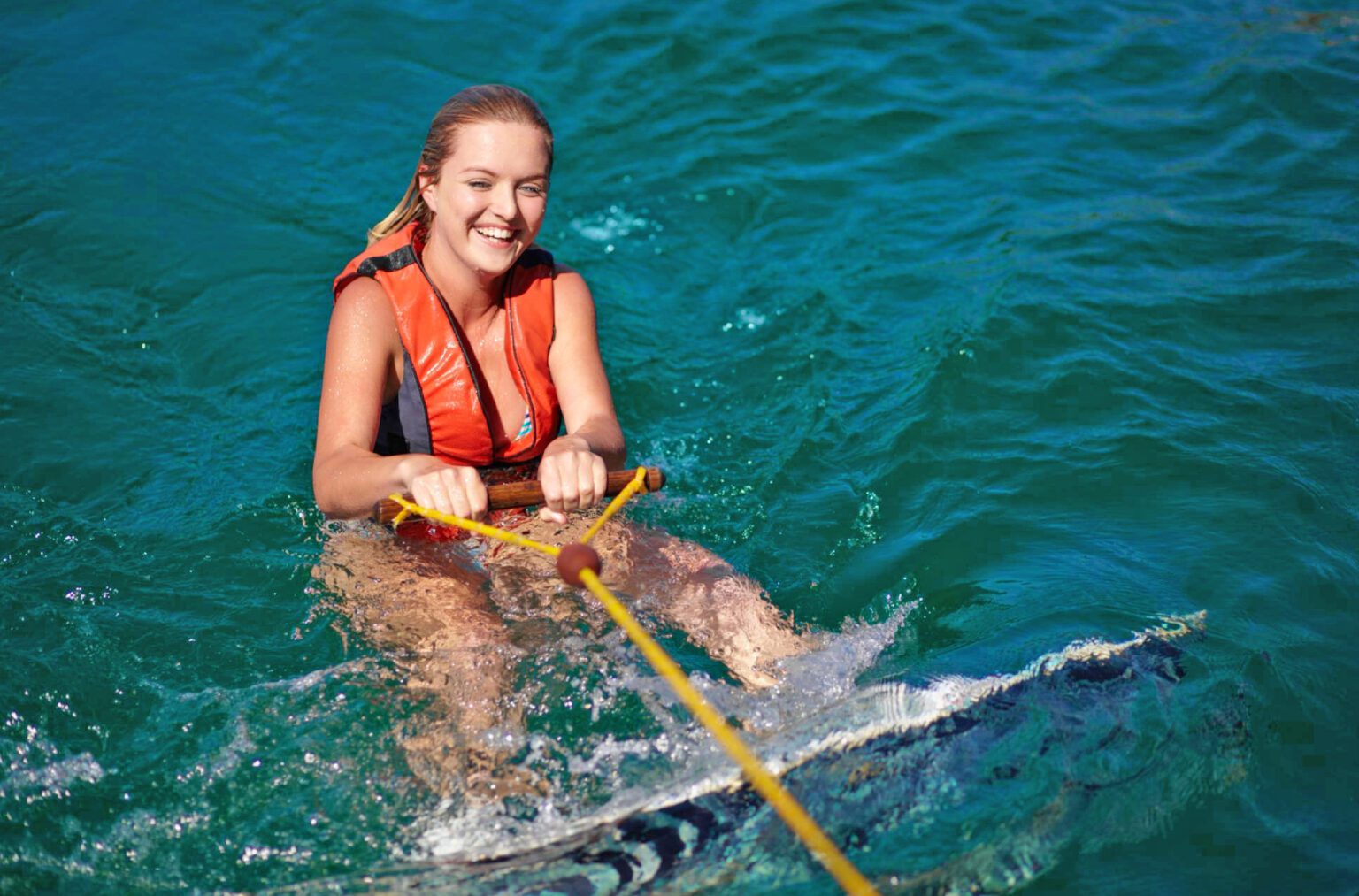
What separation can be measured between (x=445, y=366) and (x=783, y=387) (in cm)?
191

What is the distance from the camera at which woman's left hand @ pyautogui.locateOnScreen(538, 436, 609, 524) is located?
3.17 meters

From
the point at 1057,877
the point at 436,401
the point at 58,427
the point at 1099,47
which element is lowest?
the point at 1057,877

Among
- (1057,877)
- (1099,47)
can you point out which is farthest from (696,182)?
(1057,877)

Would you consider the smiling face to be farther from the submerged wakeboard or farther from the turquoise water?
the submerged wakeboard

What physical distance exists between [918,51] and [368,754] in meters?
6.47

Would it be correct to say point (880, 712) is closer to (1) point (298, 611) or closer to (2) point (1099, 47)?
(1) point (298, 611)

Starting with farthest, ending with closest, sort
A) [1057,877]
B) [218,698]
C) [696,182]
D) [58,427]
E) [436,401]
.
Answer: [696,182] → [58,427] → [436,401] → [218,698] → [1057,877]

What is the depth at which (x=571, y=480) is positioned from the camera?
318 centimetres

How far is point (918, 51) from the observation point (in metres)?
8.22

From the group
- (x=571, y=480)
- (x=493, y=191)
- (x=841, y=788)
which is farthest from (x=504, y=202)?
(x=841, y=788)

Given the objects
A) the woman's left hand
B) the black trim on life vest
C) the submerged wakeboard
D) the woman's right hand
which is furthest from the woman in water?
the submerged wakeboard

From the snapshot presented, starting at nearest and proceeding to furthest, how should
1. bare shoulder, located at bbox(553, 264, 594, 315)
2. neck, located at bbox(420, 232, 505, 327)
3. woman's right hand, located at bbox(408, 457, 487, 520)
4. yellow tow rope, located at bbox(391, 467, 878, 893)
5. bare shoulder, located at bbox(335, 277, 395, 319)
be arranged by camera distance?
yellow tow rope, located at bbox(391, 467, 878, 893) < woman's right hand, located at bbox(408, 457, 487, 520) < bare shoulder, located at bbox(335, 277, 395, 319) < neck, located at bbox(420, 232, 505, 327) < bare shoulder, located at bbox(553, 264, 594, 315)

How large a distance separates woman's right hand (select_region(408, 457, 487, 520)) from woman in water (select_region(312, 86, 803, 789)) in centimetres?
24

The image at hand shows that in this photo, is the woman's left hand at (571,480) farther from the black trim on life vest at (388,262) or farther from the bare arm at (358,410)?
the black trim on life vest at (388,262)
